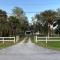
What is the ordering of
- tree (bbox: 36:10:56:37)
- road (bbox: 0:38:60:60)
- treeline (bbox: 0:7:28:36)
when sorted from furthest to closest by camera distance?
tree (bbox: 36:10:56:37)
treeline (bbox: 0:7:28:36)
road (bbox: 0:38:60:60)

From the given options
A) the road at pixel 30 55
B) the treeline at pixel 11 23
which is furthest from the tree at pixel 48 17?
the road at pixel 30 55

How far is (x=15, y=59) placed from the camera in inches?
648

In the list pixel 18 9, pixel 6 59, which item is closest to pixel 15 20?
pixel 18 9

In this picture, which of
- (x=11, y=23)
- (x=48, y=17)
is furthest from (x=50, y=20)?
(x=11, y=23)

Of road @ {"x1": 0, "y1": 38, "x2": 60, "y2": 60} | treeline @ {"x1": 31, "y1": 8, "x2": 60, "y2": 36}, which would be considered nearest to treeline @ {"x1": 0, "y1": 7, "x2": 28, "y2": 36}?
treeline @ {"x1": 31, "y1": 8, "x2": 60, "y2": 36}

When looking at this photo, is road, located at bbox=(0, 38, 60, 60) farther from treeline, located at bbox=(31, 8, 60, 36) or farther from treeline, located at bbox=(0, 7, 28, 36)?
treeline, located at bbox=(31, 8, 60, 36)

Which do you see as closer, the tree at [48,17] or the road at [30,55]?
the road at [30,55]

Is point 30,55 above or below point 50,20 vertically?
below

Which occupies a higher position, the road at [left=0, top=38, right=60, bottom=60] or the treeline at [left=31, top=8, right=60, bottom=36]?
the treeline at [left=31, top=8, right=60, bottom=36]

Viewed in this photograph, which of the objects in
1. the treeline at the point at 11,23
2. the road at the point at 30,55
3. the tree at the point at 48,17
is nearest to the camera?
the road at the point at 30,55

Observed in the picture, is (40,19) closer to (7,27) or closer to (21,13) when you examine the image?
(21,13)

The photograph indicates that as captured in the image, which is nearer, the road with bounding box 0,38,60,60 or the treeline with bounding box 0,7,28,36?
the road with bounding box 0,38,60,60

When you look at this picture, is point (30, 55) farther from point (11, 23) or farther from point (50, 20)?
point (50, 20)

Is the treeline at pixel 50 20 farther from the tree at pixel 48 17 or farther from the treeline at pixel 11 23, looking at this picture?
the treeline at pixel 11 23
